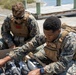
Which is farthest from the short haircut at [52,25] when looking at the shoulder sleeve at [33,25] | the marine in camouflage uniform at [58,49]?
the shoulder sleeve at [33,25]

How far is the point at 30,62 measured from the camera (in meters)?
3.74

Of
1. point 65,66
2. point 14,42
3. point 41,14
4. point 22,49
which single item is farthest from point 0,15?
point 65,66

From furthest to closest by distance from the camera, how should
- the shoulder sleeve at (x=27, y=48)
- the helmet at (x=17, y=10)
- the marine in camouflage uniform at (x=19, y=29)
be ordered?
the marine in camouflage uniform at (x=19, y=29) < the helmet at (x=17, y=10) < the shoulder sleeve at (x=27, y=48)

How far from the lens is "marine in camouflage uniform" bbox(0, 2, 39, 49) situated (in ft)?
15.1

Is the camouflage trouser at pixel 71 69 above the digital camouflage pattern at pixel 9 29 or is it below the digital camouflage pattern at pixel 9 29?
below

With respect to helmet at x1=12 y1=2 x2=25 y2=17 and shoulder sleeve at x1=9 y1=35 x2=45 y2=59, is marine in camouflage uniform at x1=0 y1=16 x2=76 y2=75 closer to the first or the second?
shoulder sleeve at x1=9 y1=35 x2=45 y2=59

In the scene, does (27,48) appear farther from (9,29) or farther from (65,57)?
(9,29)

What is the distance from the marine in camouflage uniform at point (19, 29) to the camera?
181 inches

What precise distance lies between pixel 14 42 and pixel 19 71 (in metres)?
1.32

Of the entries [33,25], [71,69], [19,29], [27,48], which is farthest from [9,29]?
[71,69]

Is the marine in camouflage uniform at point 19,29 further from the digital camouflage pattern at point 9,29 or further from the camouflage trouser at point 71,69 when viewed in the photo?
the camouflage trouser at point 71,69

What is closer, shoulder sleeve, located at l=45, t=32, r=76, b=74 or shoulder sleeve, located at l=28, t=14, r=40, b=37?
shoulder sleeve, located at l=45, t=32, r=76, b=74

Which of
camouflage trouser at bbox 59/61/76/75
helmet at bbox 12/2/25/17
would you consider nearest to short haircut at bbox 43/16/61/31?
camouflage trouser at bbox 59/61/76/75

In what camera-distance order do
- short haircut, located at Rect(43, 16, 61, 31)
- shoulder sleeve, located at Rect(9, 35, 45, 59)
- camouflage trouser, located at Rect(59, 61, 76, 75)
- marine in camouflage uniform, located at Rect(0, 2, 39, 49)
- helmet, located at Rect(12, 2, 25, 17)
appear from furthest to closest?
marine in camouflage uniform, located at Rect(0, 2, 39, 49) < helmet, located at Rect(12, 2, 25, 17) < shoulder sleeve, located at Rect(9, 35, 45, 59) < camouflage trouser, located at Rect(59, 61, 76, 75) < short haircut, located at Rect(43, 16, 61, 31)
